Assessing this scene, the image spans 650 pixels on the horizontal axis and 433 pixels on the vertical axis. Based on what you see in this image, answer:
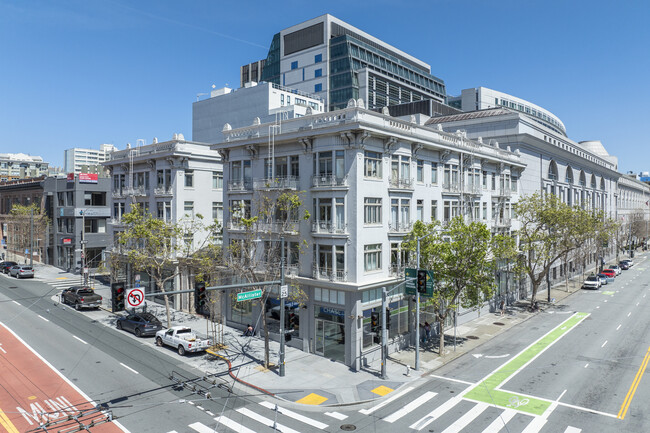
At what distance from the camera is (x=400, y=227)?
104 ft

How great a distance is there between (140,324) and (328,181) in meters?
18.8

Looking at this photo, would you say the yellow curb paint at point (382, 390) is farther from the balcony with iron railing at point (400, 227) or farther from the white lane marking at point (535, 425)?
the balcony with iron railing at point (400, 227)

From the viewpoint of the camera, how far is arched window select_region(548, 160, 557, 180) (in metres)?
63.0

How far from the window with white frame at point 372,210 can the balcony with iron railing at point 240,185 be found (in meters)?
10.7

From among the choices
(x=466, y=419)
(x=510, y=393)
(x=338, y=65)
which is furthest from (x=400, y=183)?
(x=338, y=65)

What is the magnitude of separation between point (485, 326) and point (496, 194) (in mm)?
14824

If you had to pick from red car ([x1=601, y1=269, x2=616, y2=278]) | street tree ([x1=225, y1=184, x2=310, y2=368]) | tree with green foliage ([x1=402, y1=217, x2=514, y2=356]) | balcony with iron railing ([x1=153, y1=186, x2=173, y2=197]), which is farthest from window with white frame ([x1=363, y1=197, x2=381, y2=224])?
red car ([x1=601, y1=269, x2=616, y2=278])

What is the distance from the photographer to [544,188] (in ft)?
195

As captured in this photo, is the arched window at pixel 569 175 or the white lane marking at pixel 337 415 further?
the arched window at pixel 569 175

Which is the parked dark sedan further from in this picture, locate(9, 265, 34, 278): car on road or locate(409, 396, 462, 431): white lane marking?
locate(9, 265, 34, 278): car on road

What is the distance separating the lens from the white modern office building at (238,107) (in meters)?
67.5

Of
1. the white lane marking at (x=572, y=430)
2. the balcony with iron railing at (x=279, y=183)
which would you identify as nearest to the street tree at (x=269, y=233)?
the balcony with iron railing at (x=279, y=183)

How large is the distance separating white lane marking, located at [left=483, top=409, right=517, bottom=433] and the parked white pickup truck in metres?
18.9

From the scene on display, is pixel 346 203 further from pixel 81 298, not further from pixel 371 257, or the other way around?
pixel 81 298
